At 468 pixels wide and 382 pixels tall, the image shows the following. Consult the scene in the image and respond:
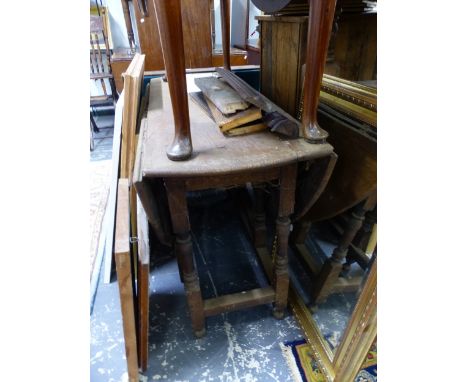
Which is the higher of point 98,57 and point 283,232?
point 98,57

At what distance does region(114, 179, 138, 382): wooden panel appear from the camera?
2.74 ft

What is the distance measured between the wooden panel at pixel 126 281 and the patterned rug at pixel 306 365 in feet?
1.90

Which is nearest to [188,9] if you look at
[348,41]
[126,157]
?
[348,41]

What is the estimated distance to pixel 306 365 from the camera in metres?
1.11

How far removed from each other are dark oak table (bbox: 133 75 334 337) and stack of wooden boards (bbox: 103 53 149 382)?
13 centimetres

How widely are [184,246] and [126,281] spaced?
0.22 metres

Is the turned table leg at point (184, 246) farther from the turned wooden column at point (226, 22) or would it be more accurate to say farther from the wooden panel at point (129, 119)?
the turned wooden column at point (226, 22)

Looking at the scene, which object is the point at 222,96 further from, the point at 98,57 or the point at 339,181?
the point at 98,57

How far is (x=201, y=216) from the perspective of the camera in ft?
6.44

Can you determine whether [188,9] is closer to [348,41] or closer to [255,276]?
[348,41]

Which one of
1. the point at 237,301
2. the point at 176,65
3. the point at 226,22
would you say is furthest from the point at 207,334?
the point at 226,22

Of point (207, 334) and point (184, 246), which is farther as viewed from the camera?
point (207, 334)

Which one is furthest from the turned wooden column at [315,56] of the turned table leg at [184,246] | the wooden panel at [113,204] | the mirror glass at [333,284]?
the wooden panel at [113,204]
